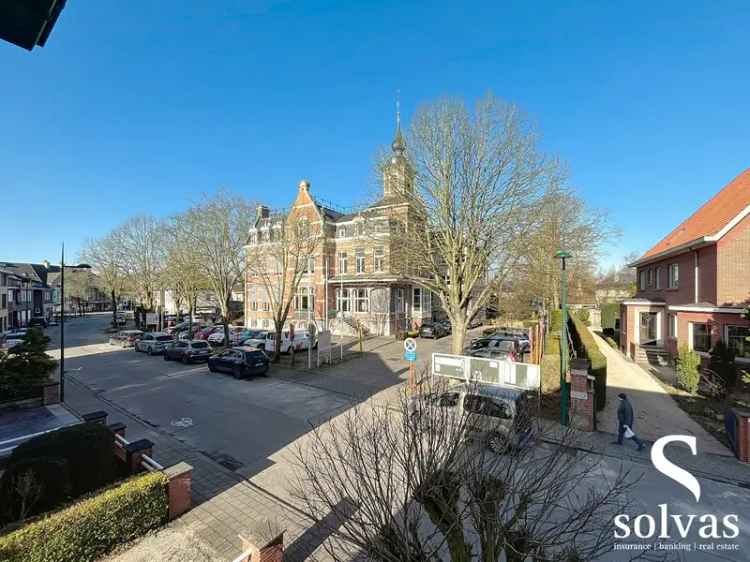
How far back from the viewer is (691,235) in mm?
18531

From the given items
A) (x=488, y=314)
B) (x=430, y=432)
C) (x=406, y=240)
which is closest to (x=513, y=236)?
(x=406, y=240)

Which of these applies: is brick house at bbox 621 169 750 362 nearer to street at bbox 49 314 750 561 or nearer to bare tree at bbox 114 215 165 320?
street at bbox 49 314 750 561

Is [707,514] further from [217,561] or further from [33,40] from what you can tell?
[33,40]

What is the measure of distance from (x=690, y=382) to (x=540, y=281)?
9007 millimetres

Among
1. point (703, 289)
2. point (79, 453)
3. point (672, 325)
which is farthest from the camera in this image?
point (672, 325)

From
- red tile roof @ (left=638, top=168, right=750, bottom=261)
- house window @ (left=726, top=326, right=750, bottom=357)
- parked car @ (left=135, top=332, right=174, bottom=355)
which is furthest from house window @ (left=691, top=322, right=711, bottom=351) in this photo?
parked car @ (left=135, top=332, right=174, bottom=355)

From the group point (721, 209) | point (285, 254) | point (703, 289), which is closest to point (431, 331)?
point (285, 254)

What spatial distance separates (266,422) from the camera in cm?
1126

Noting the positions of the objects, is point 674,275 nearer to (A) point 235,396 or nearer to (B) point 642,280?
(B) point 642,280

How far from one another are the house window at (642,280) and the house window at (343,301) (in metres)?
23.4

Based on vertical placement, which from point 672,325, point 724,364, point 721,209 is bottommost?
point 724,364

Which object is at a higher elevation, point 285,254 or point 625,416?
point 285,254

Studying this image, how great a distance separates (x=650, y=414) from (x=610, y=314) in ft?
76.1

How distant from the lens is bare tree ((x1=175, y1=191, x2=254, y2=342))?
74.9 feet
